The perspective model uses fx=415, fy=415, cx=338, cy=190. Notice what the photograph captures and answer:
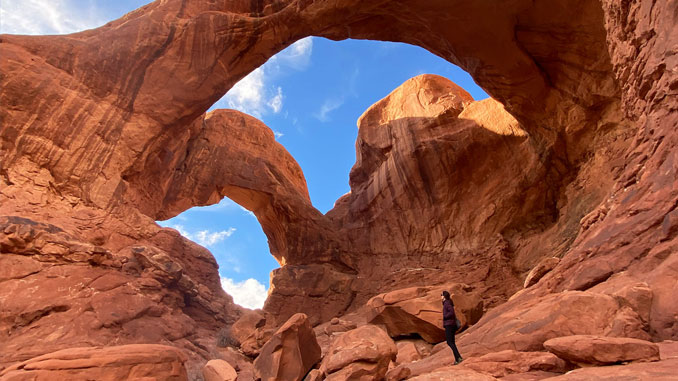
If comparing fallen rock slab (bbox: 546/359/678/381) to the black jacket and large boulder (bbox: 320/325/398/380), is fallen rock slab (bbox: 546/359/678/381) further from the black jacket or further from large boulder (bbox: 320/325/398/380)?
the black jacket

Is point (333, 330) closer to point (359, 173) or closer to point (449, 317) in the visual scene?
point (449, 317)

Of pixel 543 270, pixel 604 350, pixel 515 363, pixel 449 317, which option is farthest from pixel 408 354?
pixel 604 350

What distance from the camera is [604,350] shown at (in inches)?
163

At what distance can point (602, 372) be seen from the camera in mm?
3799

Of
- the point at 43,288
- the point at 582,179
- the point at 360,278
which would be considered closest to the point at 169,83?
the point at 43,288

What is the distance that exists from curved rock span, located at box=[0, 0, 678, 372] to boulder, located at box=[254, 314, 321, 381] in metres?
3.09

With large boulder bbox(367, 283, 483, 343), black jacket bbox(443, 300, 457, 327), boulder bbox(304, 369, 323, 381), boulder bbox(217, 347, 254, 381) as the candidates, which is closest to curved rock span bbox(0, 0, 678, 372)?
black jacket bbox(443, 300, 457, 327)

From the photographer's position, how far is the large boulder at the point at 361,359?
6047 mm

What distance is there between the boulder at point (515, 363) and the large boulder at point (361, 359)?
48.8 inches

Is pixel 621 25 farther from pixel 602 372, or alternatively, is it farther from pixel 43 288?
pixel 43 288

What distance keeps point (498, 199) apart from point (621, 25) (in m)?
10.4

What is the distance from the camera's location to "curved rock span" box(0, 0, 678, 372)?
6.89 m

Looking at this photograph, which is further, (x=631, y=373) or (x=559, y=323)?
(x=559, y=323)

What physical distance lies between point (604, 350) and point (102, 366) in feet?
19.5
